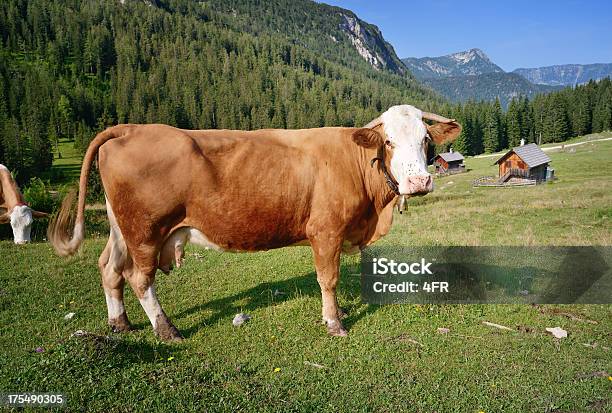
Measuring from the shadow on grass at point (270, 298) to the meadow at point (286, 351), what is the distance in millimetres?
39

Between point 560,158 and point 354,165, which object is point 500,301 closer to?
point 354,165

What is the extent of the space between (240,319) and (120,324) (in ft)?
6.40

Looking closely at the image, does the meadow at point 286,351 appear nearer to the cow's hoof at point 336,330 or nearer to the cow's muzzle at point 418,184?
the cow's hoof at point 336,330

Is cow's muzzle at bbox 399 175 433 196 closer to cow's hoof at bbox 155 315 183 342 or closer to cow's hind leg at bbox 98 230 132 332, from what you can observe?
cow's hoof at bbox 155 315 183 342

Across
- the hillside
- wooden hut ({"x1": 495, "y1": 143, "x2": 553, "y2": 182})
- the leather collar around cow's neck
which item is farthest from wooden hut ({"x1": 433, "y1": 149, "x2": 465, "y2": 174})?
the leather collar around cow's neck

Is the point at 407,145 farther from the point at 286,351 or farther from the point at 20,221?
the point at 20,221

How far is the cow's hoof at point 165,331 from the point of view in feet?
20.7

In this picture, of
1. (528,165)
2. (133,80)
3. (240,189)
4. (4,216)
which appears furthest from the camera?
(133,80)

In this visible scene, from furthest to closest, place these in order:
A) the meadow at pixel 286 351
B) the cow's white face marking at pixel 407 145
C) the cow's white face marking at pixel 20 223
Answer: the cow's white face marking at pixel 20 223, the cow's white face marking at pixel 407 145, the meadow at pixel 286 351

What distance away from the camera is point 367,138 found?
6195mm

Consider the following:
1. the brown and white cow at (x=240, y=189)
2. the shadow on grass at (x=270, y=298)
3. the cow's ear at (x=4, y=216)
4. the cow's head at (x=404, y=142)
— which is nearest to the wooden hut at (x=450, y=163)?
the cow's ear at (x=4, y=216)

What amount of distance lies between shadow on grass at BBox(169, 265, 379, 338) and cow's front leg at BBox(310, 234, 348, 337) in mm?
388

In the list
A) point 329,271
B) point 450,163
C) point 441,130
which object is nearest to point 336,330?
point 329,271

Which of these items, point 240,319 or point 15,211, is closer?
point 240,319
